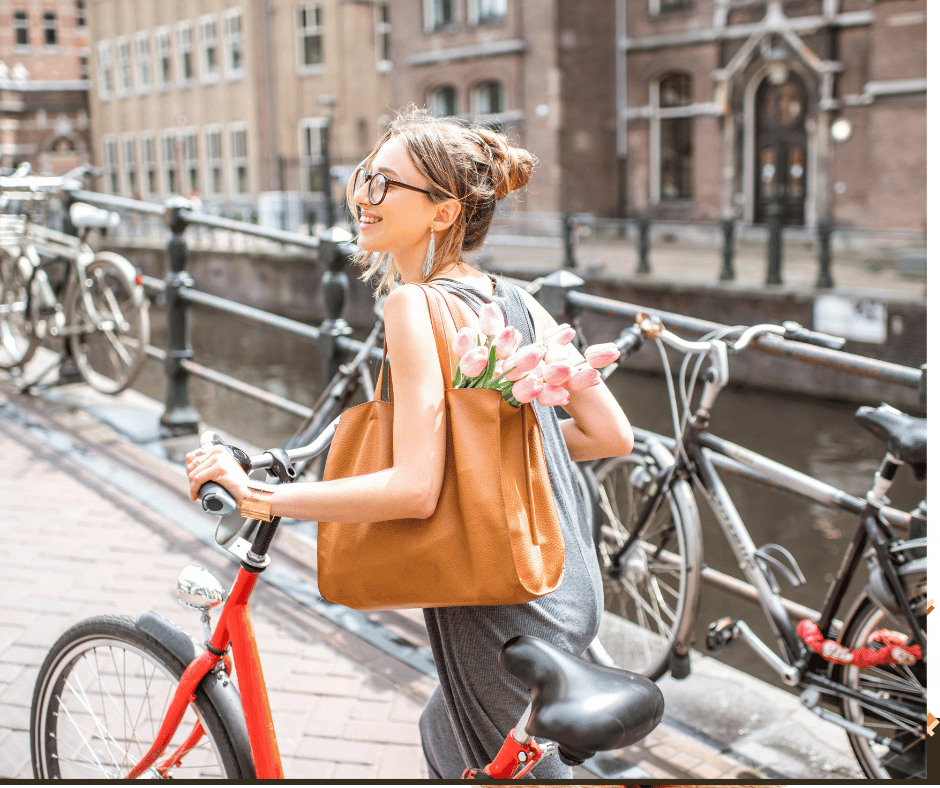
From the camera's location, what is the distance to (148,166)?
26.6 m

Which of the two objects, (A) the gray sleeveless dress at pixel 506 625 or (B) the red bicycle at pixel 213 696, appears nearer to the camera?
(B) the red bicycle at pixel 213 696

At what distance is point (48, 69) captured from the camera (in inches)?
218

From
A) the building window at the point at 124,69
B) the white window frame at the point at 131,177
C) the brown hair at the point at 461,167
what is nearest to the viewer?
the brown hair at the point at 461,167

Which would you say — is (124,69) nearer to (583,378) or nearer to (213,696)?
(213,696)

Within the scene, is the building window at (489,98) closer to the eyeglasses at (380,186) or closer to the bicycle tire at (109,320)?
the bicycle tire at (109,320)

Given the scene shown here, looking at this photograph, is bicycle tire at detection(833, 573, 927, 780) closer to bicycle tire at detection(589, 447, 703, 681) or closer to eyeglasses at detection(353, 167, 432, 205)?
bicycle tire at detection(589, 447, 703, 681)

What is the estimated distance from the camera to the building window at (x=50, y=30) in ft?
17.0

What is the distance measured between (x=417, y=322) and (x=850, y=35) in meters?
17.8

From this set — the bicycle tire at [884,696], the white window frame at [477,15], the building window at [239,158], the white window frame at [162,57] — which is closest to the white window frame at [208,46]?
the white window frame at [162,57]

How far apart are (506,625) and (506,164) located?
700 mm

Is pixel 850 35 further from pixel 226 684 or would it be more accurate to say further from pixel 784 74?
pixel 226 684

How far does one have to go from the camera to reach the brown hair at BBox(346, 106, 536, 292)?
1.48m

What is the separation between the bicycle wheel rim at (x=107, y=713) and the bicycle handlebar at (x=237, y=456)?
1.41ft

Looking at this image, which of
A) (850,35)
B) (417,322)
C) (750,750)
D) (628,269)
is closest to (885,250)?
(628,269)
